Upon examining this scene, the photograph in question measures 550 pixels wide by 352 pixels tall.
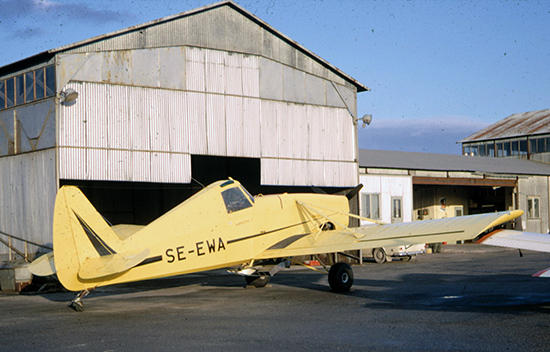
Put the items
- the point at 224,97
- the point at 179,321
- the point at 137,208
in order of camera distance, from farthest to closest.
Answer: the point at 137,208 → the point at 224,97 → the point at 179,321

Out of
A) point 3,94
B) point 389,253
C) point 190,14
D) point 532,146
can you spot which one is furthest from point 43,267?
point 532,146

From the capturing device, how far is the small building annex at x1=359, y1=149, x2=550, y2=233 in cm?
3030

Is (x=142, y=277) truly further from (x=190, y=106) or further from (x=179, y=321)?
(x=190, y=106)

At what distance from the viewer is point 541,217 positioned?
135 ft

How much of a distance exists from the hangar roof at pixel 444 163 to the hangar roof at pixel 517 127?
3.31 metres

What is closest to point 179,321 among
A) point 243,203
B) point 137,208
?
point 243,203

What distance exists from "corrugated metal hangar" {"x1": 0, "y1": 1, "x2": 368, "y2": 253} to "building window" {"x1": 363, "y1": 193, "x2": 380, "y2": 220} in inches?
181

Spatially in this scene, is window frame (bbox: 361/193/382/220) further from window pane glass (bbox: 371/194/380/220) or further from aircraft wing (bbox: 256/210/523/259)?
aircraft wing (bbox: 256/210/523/259)

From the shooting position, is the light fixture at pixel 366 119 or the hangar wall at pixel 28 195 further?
the light fixture at pixel 366 119

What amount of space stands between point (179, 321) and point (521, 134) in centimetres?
4534

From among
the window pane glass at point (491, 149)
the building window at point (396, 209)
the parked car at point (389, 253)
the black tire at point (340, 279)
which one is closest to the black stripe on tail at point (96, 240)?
the black tire at point (340, 279)

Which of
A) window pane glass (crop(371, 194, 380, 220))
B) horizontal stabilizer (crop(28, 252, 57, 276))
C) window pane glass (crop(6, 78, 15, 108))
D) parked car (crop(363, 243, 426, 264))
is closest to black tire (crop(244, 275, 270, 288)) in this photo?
horizontal stabilizer (crop(28, 252, 57, 276))

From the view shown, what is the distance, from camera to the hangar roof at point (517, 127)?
4931 cm

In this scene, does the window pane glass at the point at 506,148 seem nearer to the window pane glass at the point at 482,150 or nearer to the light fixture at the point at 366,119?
the window pane glass at the point at 482,150
